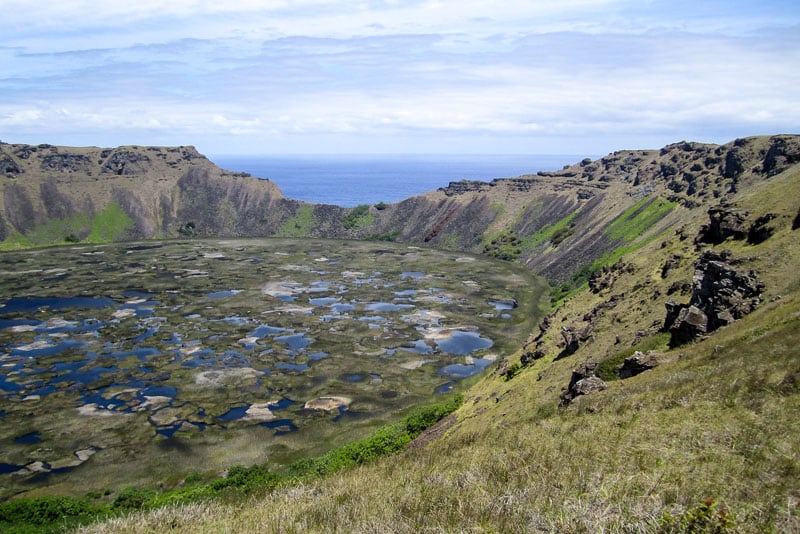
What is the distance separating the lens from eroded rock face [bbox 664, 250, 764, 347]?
35.8 meters

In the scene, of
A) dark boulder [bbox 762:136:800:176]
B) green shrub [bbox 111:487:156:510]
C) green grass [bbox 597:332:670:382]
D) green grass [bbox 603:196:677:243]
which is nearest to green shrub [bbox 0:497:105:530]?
green shrub [bbox 111:487:156:510]

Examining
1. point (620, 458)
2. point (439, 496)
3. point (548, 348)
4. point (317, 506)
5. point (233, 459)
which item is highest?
point (620, 458)

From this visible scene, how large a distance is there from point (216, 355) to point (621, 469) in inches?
2688

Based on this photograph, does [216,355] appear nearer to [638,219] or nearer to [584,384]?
[584,384]

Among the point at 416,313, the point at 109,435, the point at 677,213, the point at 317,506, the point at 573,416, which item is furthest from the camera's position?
the point at 677,213

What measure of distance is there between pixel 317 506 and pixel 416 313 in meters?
79.9

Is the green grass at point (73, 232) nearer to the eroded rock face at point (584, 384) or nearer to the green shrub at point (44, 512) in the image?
the green shrub at point (44, 512)

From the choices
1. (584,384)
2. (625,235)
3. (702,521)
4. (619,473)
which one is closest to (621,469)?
(619,473)

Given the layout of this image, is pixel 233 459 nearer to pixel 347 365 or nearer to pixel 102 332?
pixel 347 365

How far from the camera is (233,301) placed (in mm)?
106812

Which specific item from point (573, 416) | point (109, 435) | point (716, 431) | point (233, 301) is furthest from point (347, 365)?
point (716, 431)

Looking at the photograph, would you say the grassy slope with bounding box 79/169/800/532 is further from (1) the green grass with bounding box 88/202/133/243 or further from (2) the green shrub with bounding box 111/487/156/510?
(1) the green grass with bounding box 88/202/133/243

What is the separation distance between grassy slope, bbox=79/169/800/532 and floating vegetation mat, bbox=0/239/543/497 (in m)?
29.1

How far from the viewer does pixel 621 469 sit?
18297 millimetres
